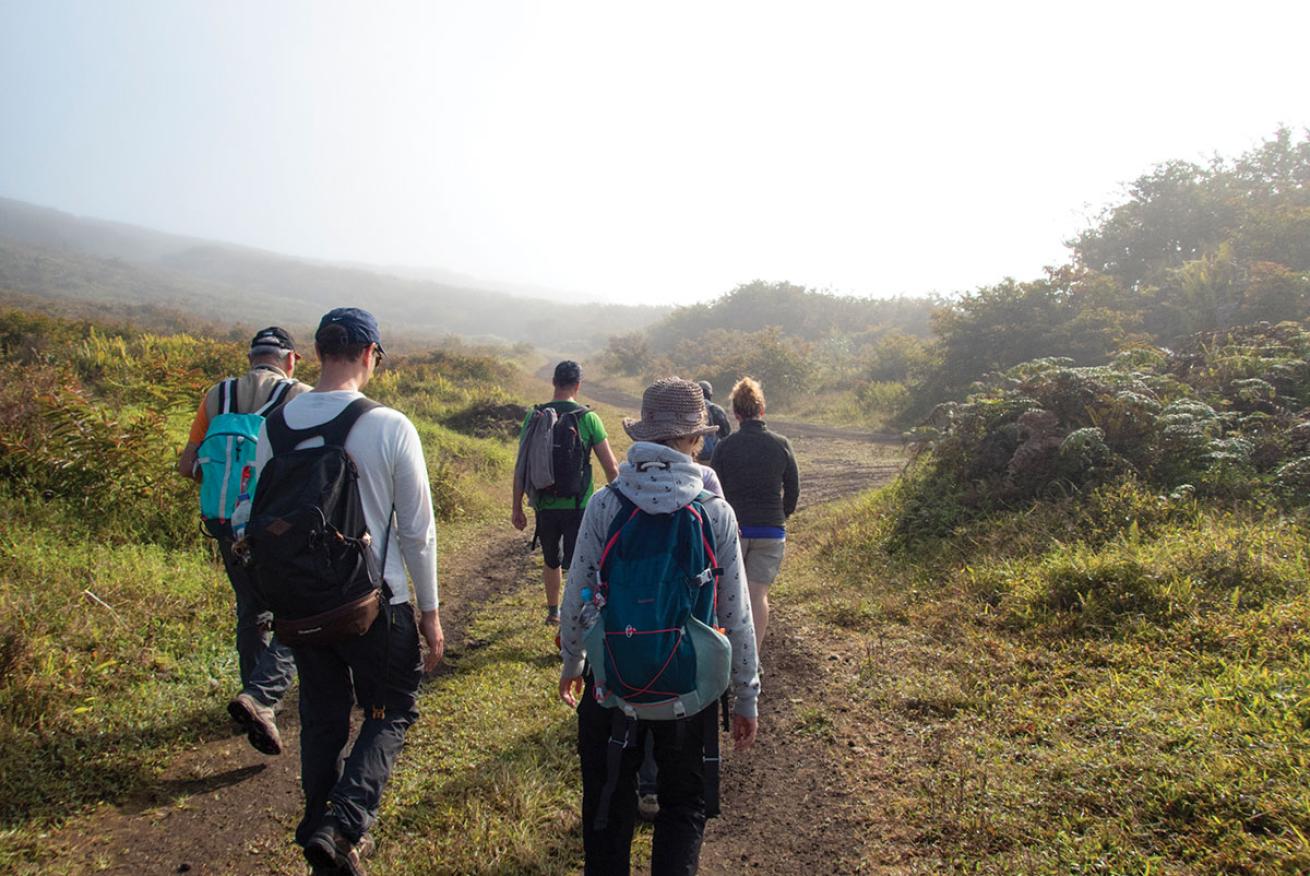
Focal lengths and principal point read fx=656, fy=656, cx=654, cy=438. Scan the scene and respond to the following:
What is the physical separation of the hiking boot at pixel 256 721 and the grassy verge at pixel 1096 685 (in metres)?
2.95

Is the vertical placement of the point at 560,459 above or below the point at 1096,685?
above

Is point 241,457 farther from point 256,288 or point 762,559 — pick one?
point 256,288

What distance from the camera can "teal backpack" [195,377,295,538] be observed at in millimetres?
3143

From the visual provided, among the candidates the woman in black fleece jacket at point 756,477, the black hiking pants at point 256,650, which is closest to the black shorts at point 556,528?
the woman in black fleece jacket at point 756,477

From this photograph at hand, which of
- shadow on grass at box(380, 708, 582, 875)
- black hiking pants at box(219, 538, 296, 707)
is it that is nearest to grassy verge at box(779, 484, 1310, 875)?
shadow on grass at box(380, 708, 582, 875)

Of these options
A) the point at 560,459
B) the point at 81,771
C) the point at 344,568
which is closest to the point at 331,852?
the point at 344,568

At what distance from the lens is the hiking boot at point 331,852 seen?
2.17m

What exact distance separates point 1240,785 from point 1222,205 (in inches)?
861

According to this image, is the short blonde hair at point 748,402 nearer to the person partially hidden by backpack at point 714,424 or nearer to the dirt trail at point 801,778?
the person partially hidden by backpack at point 714,424

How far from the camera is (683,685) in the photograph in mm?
1907

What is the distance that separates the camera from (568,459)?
14.5 feet

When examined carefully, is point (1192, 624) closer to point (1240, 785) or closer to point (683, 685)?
point (1240, 785)

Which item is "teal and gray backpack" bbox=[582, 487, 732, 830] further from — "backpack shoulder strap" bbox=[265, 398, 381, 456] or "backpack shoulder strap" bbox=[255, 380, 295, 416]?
"backpack shoulder strap" bbox=[255, 380, 295, 416]

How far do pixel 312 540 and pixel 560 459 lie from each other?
2.41m
